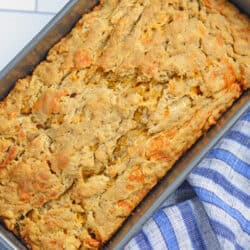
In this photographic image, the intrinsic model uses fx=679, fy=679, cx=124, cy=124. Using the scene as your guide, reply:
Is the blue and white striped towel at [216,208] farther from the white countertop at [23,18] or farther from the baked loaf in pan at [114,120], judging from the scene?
the white countertop at [23,18]

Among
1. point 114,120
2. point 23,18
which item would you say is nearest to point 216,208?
point 114,120

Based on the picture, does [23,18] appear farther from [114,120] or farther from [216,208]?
[216,208]

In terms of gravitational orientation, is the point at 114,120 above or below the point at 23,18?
below

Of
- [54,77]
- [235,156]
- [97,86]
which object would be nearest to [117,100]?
[97,86]

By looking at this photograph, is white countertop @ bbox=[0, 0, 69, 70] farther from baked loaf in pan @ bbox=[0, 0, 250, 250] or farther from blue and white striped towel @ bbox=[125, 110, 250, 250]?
blue and white striped towel @ bbox=[125, 110, 250, 250]

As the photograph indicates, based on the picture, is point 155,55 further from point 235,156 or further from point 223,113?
point 235,156

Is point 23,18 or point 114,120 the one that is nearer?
point 114,120
